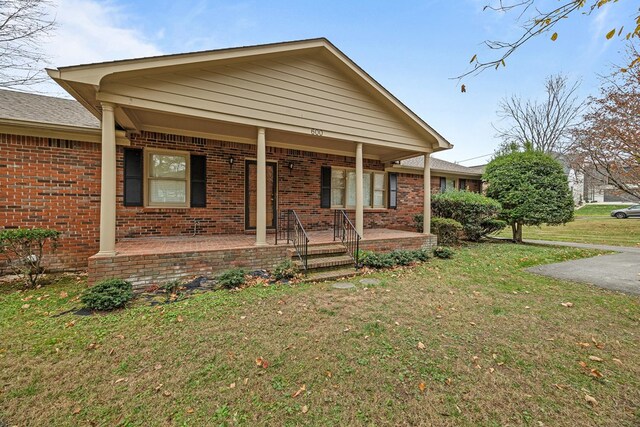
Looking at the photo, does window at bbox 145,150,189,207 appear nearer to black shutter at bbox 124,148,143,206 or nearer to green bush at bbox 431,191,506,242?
black shutter at bbox 124,148,143,206

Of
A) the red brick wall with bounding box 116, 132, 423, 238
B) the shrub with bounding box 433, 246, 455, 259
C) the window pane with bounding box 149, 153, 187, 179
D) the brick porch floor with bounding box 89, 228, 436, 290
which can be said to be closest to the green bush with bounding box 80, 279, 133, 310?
the brick porch floor with bounding box 89, 228, 436, 290

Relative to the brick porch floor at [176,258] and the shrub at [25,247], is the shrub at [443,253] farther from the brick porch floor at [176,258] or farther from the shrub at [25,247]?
the shrub at [25,247]

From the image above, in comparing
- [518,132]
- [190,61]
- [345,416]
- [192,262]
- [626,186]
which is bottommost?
[345,416]

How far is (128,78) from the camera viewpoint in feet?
15.1

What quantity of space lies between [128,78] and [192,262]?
341 cm

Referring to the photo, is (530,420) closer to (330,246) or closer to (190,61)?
(330,246)

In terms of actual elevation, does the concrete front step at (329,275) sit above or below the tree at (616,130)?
below

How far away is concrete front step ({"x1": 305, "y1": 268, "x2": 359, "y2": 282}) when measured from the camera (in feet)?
17.8

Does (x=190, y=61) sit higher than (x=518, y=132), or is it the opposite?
(x=518, y=132)

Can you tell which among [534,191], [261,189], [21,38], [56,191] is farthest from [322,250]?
[21,38]

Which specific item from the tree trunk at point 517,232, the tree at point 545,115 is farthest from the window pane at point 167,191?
the tree at point 545,115

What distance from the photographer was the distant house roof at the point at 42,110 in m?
5.58

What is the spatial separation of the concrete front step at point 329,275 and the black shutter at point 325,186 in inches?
131

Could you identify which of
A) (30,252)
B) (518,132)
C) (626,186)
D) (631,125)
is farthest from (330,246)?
(518,132)
